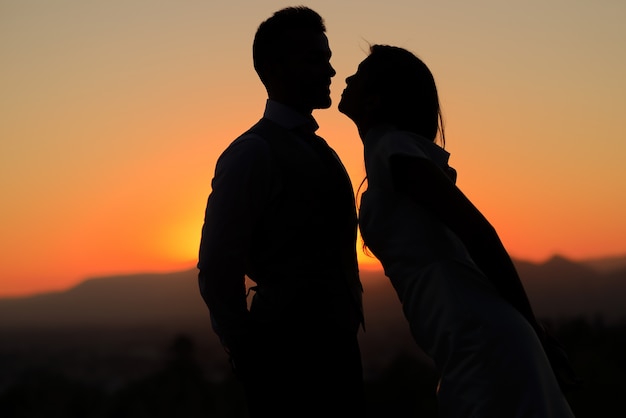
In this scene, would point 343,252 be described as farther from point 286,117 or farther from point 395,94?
point 395,94

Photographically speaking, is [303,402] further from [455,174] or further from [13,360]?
[13,360]

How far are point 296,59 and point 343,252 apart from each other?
0.85 metres

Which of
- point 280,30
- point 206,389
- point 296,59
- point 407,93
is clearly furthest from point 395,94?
point 206,389

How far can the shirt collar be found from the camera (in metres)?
3.68

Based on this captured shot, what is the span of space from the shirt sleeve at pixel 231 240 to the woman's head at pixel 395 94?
496 mm

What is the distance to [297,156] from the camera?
3.56 metres

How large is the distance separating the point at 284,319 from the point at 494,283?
3.02 feet

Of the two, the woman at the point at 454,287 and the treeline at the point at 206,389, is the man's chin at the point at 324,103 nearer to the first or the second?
the woman at the point at 454,287

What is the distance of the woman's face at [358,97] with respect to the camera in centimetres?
313

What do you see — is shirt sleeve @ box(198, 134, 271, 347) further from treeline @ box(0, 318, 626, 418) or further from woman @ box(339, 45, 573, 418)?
treeline @ box(0, 318, 626, 418)

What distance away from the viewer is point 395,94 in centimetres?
307

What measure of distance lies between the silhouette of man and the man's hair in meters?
0.46

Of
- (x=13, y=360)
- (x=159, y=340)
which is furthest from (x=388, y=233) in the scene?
(x=159, y=340)

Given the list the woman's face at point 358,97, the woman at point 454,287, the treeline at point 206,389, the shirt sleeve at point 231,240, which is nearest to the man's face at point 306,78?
the shirt sleeve at point 231,240
